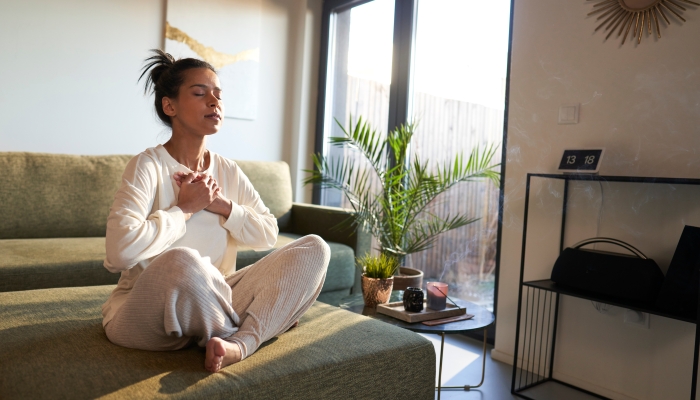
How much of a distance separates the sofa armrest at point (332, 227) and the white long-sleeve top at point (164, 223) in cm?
128

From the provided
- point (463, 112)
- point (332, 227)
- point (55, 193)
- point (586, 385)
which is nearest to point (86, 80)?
point (55, 193)

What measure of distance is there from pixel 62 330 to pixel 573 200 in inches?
73.9

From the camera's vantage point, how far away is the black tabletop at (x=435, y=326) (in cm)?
180

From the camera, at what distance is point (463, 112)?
9.77ft

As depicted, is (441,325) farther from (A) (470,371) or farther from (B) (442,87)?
(B) (442,87)

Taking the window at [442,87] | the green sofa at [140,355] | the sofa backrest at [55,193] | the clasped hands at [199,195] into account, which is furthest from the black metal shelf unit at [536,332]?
the sofa backrest at [55,193]

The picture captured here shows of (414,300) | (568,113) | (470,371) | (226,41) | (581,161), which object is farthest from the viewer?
(226,41)

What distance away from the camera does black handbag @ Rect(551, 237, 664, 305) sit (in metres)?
1.88

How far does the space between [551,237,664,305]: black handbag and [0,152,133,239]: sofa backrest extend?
2.11 m

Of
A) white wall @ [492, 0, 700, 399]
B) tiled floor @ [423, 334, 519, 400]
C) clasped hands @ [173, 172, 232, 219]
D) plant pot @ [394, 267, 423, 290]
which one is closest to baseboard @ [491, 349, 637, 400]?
white wall @ [492, 0, 700, 399]

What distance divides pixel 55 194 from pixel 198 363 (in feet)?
6.01

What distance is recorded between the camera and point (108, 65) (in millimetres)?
3227

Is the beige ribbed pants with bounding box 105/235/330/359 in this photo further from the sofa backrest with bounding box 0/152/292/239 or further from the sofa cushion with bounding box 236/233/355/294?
the sofa backrest with bounding box 0/152/292/239

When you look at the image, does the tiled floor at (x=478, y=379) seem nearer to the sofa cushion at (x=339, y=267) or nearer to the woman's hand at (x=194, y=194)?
the sofa cushion at (x=339, y=267)
